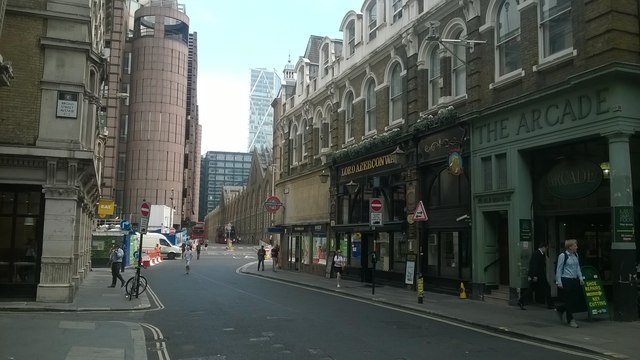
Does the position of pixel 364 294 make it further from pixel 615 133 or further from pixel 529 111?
pixel 615 133

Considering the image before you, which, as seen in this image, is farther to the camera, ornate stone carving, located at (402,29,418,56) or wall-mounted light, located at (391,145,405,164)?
ornate stone carving, located at (402,29,418,56)

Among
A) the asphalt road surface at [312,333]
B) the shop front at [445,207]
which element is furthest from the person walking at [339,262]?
the asphalt road surface at [312,333]

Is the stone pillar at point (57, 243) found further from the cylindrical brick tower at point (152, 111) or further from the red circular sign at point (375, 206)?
the cylindrical brick tower at point (152, 111)

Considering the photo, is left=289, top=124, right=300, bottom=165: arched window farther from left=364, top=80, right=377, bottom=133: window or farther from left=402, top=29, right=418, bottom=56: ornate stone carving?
left=402, top=29, right=418, bottom=56: ornate stone carving

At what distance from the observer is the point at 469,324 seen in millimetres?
12891

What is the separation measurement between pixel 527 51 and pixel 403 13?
347 inches

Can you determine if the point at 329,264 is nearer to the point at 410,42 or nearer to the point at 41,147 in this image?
the point at 410,42

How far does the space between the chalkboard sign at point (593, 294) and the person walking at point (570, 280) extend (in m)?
0.39

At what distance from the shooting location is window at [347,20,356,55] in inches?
1162

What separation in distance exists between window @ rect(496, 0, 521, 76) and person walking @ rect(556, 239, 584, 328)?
680 centimetres

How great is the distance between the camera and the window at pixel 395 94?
960 inches

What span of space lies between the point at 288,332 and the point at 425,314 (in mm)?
4770

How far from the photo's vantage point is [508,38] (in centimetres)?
1736

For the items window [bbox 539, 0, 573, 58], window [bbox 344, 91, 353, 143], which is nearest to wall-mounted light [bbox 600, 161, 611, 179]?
window [bbox 539, 0, 573, 58]
